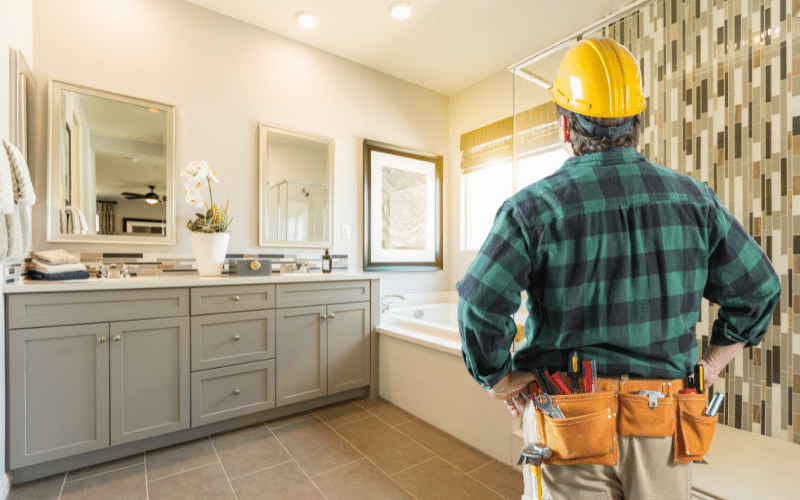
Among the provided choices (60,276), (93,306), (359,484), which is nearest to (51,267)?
(60,276)

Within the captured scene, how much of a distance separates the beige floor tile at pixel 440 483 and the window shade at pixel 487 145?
241 centimetres

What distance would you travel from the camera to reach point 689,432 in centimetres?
70

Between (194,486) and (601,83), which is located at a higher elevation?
(601,83)

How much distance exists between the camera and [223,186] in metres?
2.63

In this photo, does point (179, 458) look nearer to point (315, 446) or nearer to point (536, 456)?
point (315, 446)

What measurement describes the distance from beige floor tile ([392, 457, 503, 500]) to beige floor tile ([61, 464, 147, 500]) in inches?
43.3

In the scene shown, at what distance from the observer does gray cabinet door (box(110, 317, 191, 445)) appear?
1.85m

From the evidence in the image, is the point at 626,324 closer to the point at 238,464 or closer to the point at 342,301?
the point at 238,464

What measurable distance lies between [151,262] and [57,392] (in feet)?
2.78

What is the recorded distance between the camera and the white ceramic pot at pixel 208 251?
236 cm

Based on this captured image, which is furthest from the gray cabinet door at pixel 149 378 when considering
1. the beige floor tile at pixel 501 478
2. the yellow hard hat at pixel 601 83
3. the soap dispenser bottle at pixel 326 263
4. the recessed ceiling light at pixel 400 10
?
the recessed ceiling light at pixel 400 10

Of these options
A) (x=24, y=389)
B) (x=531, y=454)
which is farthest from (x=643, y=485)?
(x=24, y=389)

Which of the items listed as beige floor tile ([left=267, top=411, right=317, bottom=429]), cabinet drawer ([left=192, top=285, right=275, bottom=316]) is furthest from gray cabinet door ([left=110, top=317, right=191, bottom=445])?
beige floor tile ([left=267, top=411, right=317, bottom=429])

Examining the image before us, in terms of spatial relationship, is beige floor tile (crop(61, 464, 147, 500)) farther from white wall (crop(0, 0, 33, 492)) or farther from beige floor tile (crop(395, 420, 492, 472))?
beige floor tile (crop(395, 420, 492, 472))
